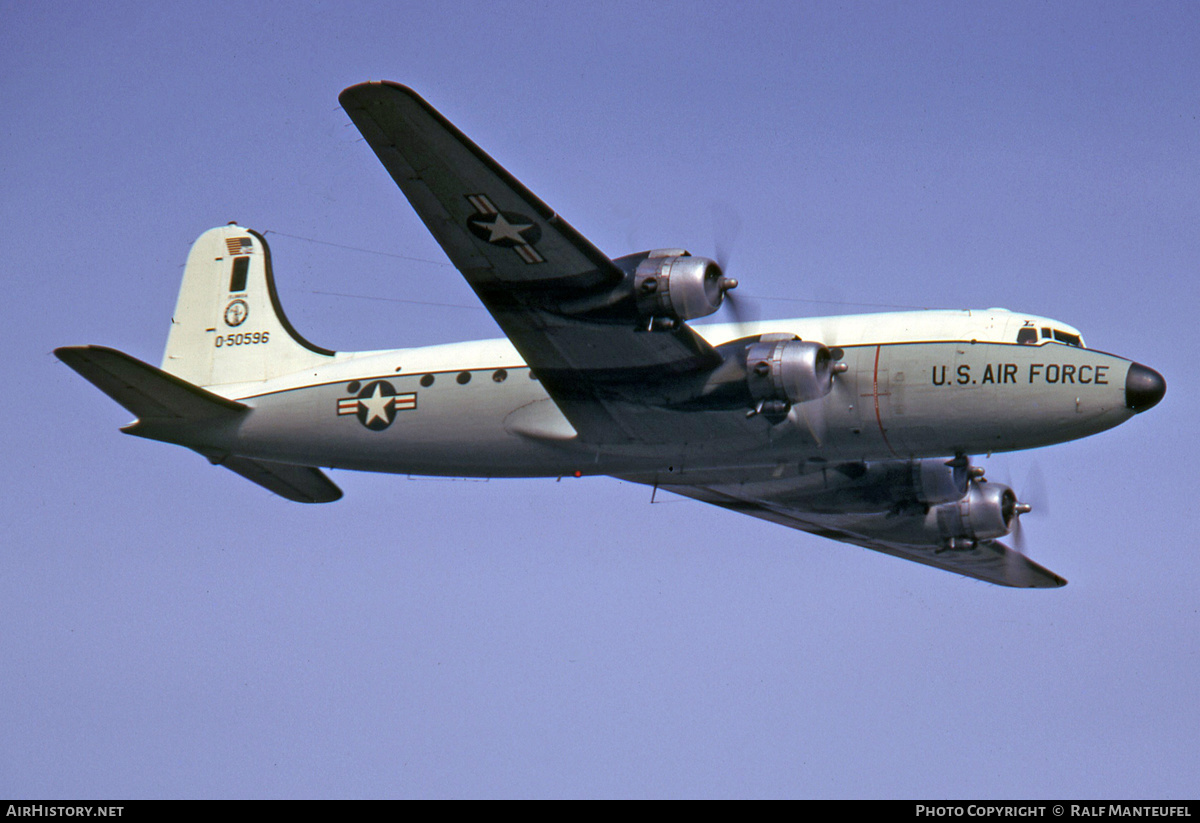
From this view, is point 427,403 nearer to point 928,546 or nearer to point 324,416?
point 324,416

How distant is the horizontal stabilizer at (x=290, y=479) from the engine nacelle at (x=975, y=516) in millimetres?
10525

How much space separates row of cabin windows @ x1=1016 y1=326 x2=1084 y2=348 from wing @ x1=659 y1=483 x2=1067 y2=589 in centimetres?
554

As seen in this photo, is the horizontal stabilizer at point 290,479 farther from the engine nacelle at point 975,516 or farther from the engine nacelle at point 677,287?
the engine nacelle at point 975,516

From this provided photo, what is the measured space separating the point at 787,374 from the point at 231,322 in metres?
11.2

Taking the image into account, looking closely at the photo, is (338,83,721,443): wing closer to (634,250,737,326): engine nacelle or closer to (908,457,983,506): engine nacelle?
(634,250,737,326): engine nacelle

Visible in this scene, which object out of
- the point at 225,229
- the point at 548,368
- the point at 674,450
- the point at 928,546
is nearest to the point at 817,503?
the point at 928,546

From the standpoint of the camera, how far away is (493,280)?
59.2ft

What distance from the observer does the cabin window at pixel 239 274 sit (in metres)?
25.1

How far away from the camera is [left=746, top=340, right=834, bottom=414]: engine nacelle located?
1777cm

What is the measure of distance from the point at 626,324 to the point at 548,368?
171 centimetres

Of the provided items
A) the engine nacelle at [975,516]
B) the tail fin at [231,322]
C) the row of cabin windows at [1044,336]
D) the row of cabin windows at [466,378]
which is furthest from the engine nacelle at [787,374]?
the tail fin at [231,322]

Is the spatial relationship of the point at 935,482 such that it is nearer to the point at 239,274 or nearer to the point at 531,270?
the point at 531,270

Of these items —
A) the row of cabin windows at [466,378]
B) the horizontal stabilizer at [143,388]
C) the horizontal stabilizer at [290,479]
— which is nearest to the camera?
the horizontal stabilizer at [143,388]

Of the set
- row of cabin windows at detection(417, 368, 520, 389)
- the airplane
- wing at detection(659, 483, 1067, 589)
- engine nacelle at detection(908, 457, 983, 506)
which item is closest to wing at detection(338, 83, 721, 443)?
the airplane
